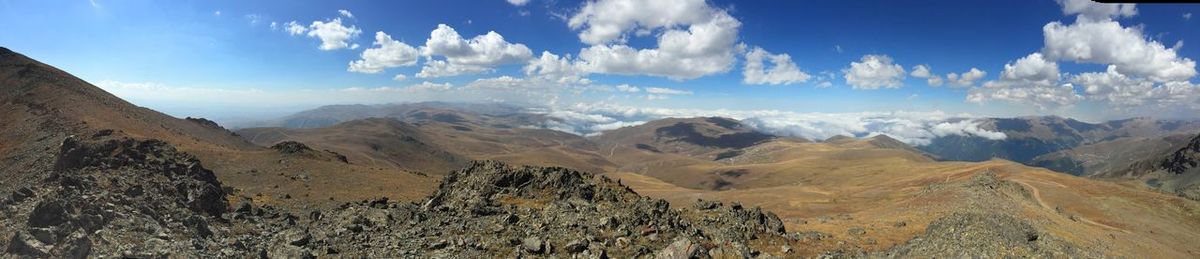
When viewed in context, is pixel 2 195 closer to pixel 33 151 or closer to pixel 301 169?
pixel 33 151

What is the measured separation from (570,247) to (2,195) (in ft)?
89.2

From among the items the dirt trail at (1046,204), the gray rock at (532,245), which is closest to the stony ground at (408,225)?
the gray rock at (532,245)

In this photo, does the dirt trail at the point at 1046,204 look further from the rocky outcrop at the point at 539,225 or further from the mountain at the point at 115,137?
the mountain at the point at 115,137

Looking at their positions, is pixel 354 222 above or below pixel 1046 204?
above

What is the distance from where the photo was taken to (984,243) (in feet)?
110

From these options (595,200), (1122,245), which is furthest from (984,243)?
(595,200)

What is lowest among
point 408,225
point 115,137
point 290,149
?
point 290,149

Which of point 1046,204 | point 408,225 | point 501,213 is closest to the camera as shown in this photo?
point 408,225

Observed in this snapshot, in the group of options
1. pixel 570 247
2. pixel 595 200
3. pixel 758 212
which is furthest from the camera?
pixel 595 200

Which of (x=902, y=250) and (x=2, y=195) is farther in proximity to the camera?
(x=902, y=250)

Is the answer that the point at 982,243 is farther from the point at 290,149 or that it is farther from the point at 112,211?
the point at 290,149

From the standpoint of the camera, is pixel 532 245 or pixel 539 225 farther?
pixel 539 225

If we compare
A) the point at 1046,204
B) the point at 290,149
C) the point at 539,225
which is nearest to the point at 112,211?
the point at 539,225

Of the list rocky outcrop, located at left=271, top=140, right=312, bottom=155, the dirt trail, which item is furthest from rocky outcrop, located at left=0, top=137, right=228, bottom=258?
the dirt trail
